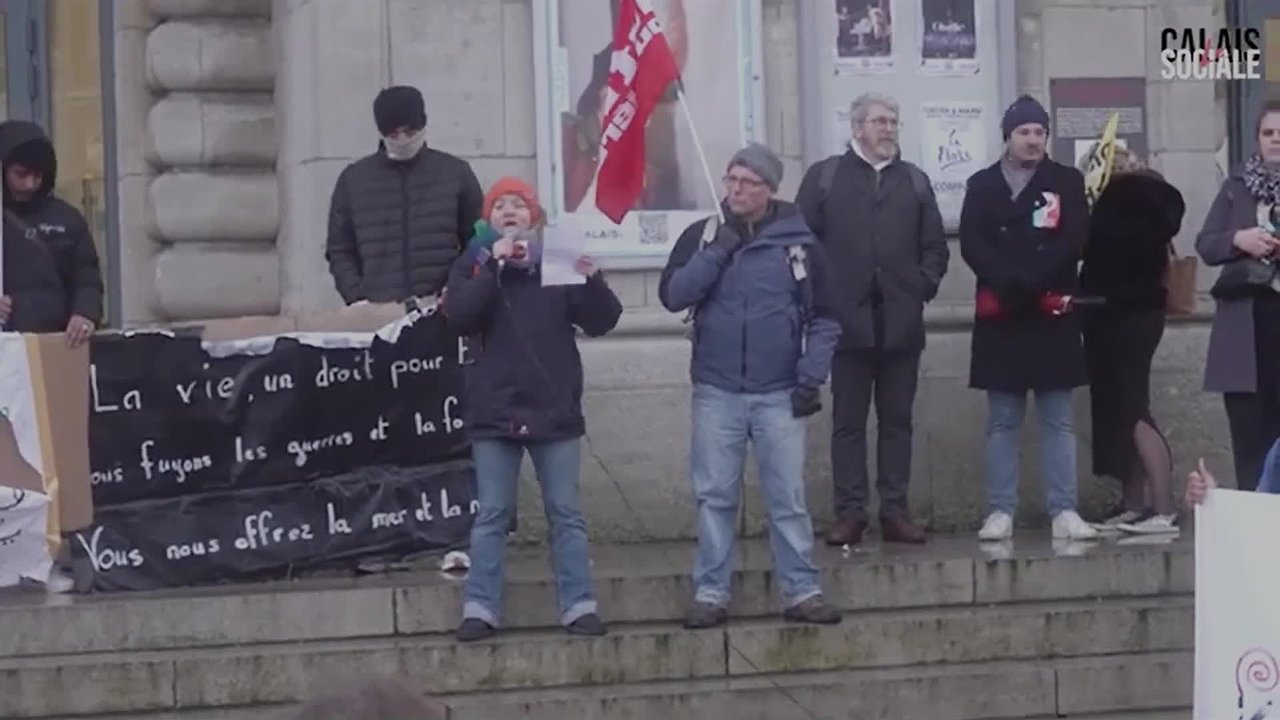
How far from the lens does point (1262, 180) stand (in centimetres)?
969

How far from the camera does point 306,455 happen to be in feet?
31.5

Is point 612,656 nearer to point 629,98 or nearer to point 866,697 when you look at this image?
point 866,697

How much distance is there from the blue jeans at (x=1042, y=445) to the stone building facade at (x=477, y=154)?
0.70 metres

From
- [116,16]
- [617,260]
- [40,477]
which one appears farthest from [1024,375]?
[116,16]

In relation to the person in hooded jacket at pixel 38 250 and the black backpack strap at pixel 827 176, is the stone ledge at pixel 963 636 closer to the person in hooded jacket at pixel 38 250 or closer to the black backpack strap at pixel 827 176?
the black backpack strap at pixel 827 176

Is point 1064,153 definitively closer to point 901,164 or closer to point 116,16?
point 901,164

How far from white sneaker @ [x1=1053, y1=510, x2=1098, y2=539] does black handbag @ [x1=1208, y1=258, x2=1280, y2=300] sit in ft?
3.95

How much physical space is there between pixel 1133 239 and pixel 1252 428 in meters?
1.13

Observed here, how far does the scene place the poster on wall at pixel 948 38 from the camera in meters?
11.2

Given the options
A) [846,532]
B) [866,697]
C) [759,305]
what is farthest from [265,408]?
[866,697]

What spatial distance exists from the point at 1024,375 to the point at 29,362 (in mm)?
4123

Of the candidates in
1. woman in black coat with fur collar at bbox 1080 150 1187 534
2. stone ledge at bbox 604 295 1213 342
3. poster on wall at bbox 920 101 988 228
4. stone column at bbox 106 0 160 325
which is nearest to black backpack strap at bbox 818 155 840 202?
stone ledge at bbox 604 295 1213 342

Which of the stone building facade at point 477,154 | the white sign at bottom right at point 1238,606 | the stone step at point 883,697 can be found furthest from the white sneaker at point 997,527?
the white sign at bottom right at point 1238,606

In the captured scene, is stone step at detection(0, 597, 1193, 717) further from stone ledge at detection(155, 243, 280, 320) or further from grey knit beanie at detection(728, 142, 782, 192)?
stone ledge at detection(155, 243, 280, 320)
